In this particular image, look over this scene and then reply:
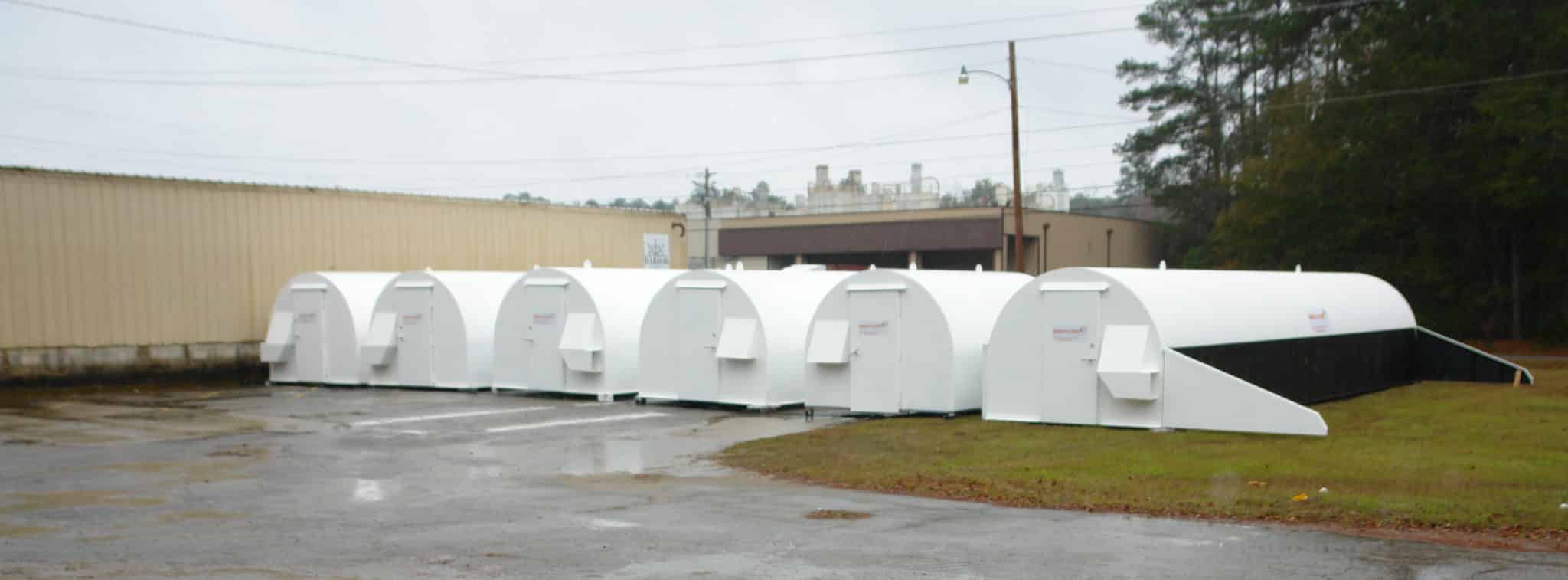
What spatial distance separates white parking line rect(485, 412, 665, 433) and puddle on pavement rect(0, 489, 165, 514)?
6.71 metres

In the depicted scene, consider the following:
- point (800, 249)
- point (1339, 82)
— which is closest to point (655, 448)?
point (1339, 82)

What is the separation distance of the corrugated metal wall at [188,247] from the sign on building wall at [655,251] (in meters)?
4.67

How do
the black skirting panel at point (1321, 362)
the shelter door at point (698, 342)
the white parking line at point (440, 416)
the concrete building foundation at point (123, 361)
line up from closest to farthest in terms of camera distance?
the black skirting panel at point (1321, 362)
the white parking line at point (440, 416)
the shelter door at point (698, 342)
the concrete building foundation at point (123, 361)

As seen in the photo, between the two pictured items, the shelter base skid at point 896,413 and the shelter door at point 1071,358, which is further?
the shelter base skid at point 896,413

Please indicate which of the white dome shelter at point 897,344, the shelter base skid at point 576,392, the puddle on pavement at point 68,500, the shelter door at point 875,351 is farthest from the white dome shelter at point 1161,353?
the puddle on pavement at point 68,500

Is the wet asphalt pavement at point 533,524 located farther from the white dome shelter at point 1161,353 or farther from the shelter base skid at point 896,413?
the white dome shelter at point 1161,353

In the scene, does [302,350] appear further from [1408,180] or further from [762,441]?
[1408,180]

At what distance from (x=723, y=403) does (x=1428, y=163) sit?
2530 cm

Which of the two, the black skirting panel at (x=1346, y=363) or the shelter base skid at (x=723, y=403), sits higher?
the black skirting panel at (x=1346, y=363)

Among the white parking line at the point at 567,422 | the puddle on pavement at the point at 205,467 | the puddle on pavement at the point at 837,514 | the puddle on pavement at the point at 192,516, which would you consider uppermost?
the puddle on pavement at the point at 192,516

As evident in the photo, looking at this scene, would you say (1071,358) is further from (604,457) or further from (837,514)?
(837,514)

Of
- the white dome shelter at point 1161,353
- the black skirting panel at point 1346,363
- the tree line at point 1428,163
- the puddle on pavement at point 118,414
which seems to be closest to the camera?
the white dome shelter at point 1161,353

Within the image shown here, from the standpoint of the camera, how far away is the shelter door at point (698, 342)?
894 inches

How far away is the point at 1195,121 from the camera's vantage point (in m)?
63.3
